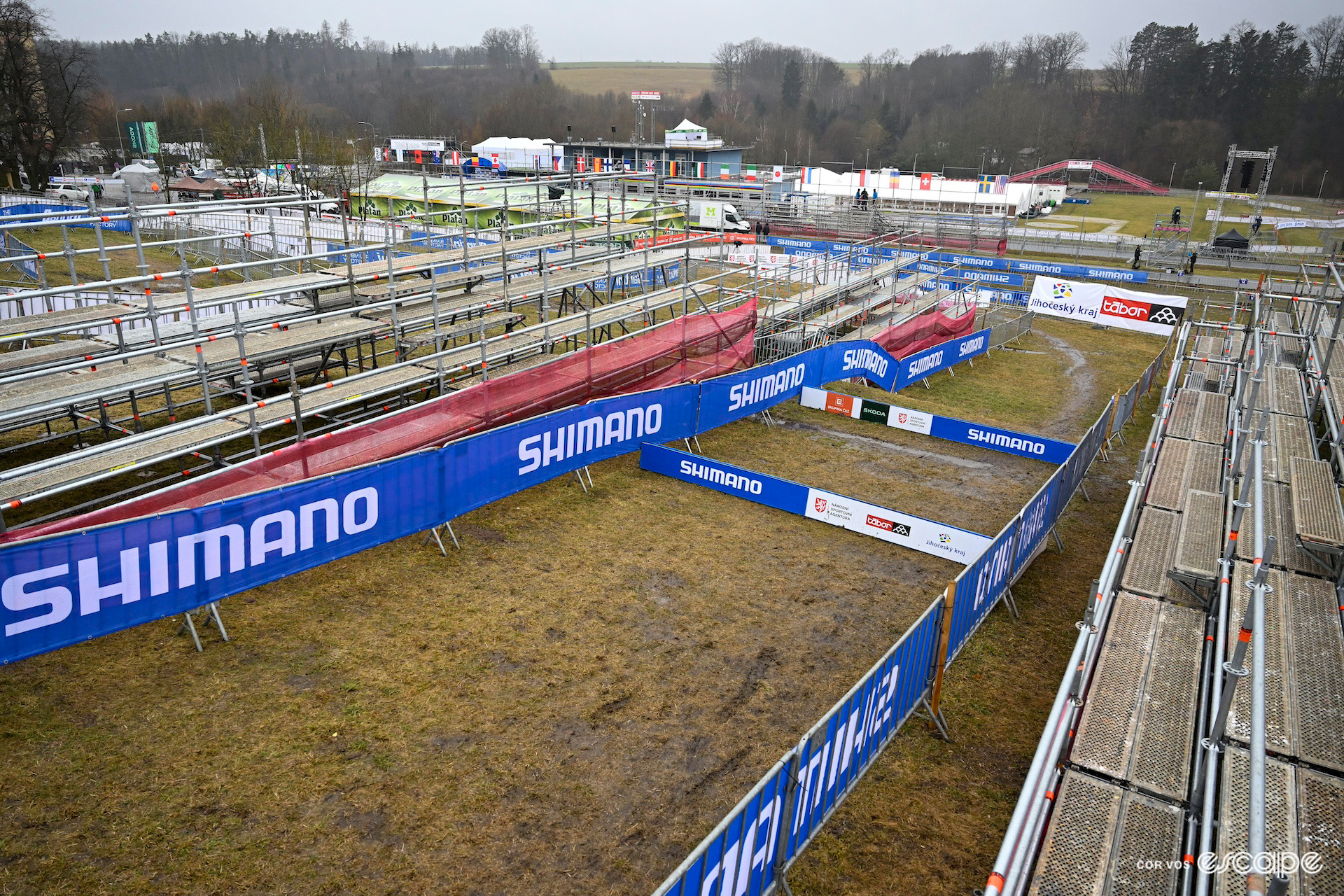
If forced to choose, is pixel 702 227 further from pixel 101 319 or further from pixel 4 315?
pixel 101 319

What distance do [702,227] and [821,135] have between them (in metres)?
77.8

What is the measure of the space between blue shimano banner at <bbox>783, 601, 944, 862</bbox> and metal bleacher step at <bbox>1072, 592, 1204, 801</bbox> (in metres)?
1.53

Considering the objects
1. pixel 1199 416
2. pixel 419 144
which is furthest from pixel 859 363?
pixel 419 144

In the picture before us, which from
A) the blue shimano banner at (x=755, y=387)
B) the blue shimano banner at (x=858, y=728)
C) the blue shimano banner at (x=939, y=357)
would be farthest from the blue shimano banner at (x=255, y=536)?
the blue shimano banner at (x=939, y=357)

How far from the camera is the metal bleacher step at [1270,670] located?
6.59 metres

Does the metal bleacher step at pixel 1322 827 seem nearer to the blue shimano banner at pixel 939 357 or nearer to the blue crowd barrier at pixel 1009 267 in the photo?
the blue shimano banner at pixel 939 357

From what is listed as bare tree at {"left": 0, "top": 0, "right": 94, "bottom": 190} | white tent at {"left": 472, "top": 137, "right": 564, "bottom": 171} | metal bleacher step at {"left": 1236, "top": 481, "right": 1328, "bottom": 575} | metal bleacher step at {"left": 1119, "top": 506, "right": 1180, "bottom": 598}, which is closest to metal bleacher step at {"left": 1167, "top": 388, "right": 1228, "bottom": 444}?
metal bleacher step at {"left": 1236, "top": 481, "right": 1328, "bottom": 575}

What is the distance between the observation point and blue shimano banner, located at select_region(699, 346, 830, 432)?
16344 millimetres

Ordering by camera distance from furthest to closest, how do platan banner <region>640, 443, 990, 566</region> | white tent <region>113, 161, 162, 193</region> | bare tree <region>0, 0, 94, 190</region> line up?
white tent <region>113, 161, 162, 193</region>
bare tree <region>0, 0, 94, 190</region>
platan banner <region>640, 443, 990, 566</region>

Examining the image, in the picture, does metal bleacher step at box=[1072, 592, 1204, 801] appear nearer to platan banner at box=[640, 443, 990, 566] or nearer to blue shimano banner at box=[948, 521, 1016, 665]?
blue shimano banner at box=[948, 521, 1016, 665]

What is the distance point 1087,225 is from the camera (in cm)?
6112

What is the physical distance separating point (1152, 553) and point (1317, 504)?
6.96 ft

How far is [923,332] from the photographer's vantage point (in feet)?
83.8

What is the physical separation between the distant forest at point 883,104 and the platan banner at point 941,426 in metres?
44.5
